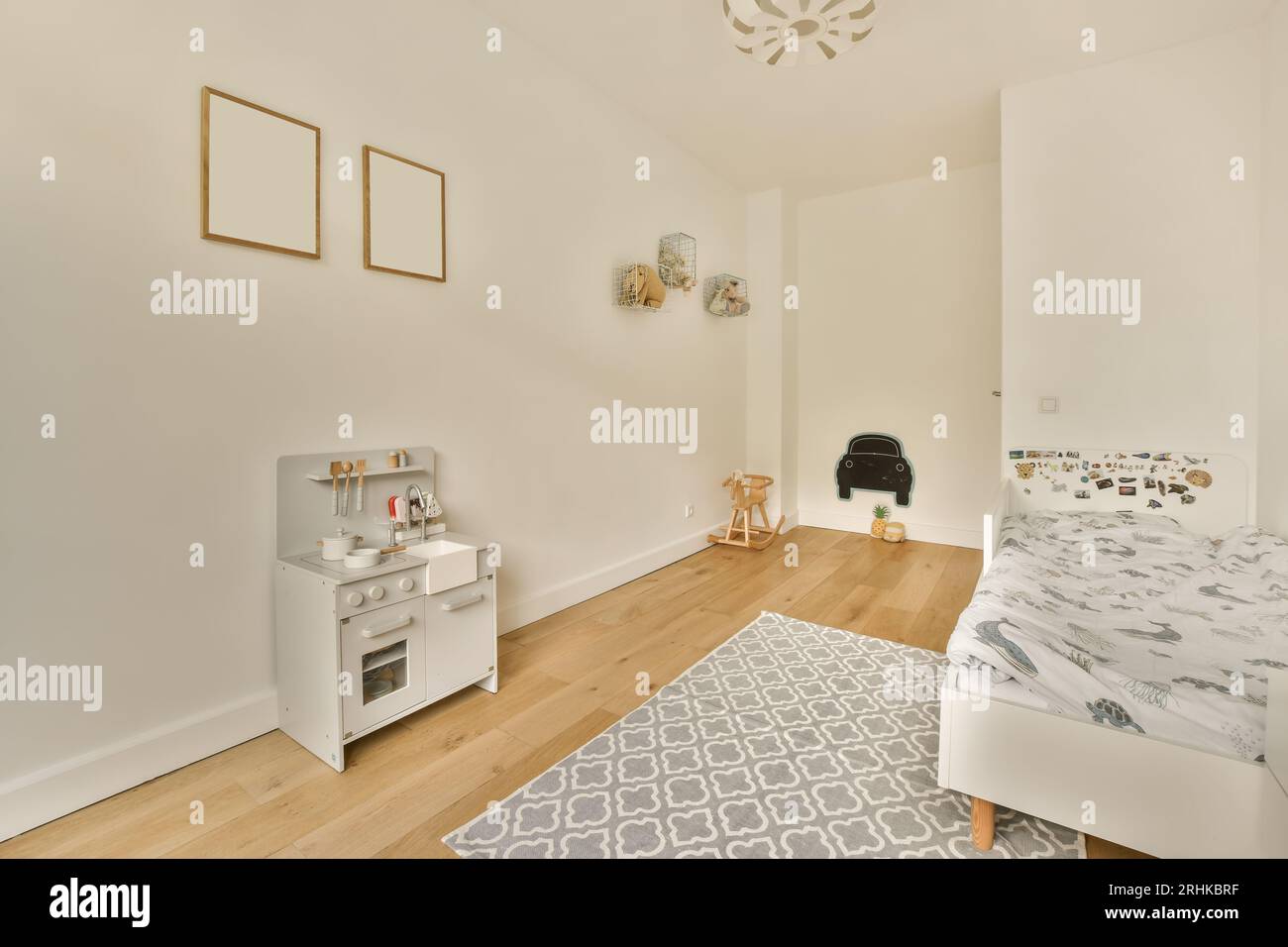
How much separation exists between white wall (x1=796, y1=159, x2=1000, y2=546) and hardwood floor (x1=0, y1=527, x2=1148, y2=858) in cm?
129

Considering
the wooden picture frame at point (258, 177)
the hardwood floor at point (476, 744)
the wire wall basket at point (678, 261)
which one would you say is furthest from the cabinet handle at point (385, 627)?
the wire wall basket at point (678, 261)

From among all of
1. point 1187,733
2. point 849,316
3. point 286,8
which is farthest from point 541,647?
point 849,316

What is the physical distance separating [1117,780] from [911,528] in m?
3.73

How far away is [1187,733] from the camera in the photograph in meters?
1.22

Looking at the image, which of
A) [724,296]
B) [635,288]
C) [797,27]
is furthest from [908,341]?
[797,27]

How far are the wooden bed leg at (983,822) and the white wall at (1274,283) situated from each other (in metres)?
2.22

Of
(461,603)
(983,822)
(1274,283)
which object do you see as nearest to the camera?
(983,822)

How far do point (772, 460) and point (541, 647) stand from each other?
9.60 ft

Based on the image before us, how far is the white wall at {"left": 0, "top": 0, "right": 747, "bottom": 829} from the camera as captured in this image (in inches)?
59.7

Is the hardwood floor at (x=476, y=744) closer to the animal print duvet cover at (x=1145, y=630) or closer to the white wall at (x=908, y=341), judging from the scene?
the animal print duvet cover at (x=1145, y=630)

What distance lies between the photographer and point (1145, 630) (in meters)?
1.63

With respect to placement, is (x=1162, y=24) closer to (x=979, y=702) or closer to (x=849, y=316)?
(x=849, y=316)

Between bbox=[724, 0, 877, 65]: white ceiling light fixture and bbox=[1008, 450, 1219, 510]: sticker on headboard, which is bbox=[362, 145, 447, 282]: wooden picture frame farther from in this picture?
bbox=[1008, 450, 1219, 510]: sticker on headboard

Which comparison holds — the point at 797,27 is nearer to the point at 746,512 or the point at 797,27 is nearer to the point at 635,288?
the point at 635,288
